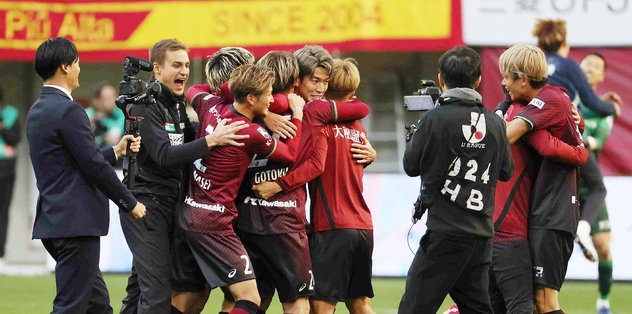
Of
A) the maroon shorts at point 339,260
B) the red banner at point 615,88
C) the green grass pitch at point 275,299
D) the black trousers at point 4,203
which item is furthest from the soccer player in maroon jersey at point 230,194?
the black trousers at point 4,203

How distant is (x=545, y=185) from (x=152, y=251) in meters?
2.47

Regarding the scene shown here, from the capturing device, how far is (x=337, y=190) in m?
8.00

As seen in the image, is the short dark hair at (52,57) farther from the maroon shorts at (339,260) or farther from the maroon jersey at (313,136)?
the maroon shorts at (339,260)

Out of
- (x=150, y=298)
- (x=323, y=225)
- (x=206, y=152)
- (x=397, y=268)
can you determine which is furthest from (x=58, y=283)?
(x=397, y=268)

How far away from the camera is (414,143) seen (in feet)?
23.6

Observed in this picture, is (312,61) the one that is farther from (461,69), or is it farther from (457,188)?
(457,188)


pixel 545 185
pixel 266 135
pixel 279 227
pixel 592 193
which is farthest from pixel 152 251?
pixel 592 193

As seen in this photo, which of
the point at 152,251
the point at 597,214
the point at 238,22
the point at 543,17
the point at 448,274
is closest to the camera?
the point at 448,274

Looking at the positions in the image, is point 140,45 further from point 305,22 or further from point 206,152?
point 206,152

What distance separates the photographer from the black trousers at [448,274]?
7.15 m

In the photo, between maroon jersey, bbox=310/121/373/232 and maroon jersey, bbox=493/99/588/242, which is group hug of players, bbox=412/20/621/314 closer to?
maroon jersey, bbox=493/99/588/242

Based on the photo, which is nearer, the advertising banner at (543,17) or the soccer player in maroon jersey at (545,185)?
the soccer player in maroon jersey at (545,185)

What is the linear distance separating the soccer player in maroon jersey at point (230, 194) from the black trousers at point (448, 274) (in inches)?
38.1

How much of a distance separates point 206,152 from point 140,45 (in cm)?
706
